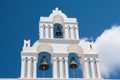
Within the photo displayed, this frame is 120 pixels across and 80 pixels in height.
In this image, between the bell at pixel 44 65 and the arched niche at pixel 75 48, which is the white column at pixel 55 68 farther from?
the arched niche at pixel 75 48

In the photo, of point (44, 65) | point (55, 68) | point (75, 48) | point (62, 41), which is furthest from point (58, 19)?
point (55, 68)

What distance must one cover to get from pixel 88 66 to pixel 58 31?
322 cm

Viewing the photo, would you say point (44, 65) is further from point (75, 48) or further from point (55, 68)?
point (75, 48)

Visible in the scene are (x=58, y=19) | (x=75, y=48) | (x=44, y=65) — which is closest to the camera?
(x=44, y=65)

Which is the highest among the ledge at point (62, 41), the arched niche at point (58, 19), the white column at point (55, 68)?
the arched niche at point (58, 19)

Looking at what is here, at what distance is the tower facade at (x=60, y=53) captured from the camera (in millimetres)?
25609

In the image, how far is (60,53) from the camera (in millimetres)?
26469

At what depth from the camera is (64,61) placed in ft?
86.3

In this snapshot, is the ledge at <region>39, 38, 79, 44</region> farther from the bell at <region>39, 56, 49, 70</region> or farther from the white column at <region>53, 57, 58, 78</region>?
the bell at <region>39, 56, 49, 70</region>

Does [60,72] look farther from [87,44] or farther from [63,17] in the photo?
[63,17]

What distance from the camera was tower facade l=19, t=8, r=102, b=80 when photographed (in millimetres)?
25609

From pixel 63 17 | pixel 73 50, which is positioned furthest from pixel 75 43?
pixel 63 17

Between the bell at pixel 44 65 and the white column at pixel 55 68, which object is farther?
the bell at pixel 44 65

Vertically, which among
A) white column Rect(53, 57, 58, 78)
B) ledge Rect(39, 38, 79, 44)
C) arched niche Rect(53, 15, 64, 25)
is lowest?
white column Rect(53, 57, 58, 78)
